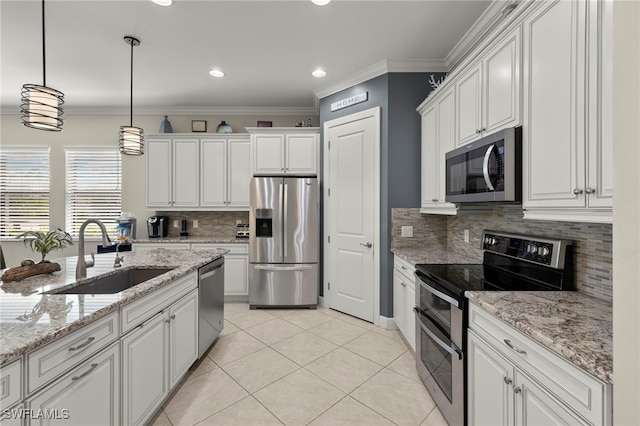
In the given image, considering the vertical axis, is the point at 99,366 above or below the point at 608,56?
below

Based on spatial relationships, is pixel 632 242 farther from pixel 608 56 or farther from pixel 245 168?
pixel 245 168

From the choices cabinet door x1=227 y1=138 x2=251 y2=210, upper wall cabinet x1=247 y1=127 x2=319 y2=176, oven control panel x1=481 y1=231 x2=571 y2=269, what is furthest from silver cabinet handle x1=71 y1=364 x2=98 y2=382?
cabinet door x1=227 y1=138 x2=251 y2=210

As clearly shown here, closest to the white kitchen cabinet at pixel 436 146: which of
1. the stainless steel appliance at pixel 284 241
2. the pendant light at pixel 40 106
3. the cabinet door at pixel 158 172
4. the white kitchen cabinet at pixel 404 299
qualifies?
the white kitchen cabinet at pixel 404 299

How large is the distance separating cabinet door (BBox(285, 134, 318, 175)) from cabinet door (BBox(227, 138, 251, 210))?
0.72 m

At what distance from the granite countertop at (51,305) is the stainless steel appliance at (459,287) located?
1.70 metres

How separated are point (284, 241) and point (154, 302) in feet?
6.87

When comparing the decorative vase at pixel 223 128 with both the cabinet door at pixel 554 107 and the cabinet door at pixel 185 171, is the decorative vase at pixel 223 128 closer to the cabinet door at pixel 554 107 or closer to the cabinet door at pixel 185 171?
the cabinet door at pixel 185 171

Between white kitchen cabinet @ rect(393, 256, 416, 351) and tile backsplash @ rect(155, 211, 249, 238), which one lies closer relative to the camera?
white kitchen cabinet @ rect(393, 256, 416, 351)

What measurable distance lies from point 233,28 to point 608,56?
2601mm

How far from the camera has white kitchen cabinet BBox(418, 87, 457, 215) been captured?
2.42 metres

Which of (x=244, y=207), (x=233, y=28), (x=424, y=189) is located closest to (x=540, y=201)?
(x=424, y=189)

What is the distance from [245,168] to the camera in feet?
14.1

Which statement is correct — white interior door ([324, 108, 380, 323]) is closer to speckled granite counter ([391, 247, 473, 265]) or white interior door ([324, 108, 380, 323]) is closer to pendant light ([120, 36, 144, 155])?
speckled granite counter ([391, 247, 473, 265])

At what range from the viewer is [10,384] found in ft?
2.93
